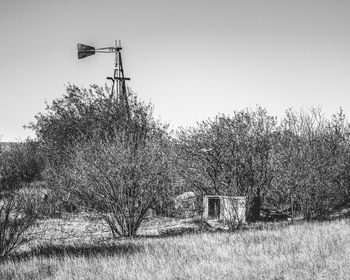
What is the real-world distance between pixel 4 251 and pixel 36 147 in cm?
1631

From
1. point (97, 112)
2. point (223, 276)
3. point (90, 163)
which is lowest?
point (223, 276)

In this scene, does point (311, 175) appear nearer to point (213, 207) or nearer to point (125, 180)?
point (213, 207)

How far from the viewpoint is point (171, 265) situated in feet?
20.0

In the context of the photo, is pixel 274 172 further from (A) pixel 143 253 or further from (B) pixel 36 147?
(B) pixel 36 147

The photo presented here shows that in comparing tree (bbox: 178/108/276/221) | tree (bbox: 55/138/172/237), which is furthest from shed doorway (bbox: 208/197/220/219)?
tree (bbox: 55/138/172/237)

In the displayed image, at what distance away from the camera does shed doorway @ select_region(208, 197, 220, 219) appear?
14.3 m

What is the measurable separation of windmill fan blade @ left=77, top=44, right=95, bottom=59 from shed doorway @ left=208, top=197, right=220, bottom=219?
1357 centimetres

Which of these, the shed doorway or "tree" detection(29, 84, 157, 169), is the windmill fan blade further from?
the shed doorway

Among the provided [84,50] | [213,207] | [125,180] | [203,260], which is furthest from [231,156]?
[84,50]

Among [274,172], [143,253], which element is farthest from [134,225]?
[274,172]

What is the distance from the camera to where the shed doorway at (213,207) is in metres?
14.3

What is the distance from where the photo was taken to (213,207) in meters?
14.8

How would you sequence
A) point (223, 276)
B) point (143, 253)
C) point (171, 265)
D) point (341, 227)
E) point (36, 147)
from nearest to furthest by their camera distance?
point (223, 276) < point (171, 265) < point (143, 253) < point (341, 227) < point (36, 147)

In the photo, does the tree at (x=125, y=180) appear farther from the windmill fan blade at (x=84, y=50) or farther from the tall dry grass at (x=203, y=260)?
the windmill fan blade at (x=84, y=50)
